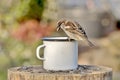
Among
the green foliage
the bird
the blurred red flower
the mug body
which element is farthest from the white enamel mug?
the blurred red flower

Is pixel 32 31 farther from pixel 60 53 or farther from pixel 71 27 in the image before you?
pixel 60 53

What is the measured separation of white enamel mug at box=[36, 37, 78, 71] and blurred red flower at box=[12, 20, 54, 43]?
286 cm

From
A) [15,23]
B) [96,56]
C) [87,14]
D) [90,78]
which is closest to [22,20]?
[15,23]

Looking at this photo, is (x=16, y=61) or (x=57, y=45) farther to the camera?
(x=16, y=61)

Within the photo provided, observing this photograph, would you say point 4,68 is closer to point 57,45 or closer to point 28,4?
point 28,4

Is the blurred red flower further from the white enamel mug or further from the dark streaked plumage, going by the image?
the white enamel mug

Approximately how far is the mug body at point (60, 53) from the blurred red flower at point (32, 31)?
2859 mm

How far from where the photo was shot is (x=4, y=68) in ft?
22.0

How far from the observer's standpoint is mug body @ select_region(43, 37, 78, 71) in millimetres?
3252

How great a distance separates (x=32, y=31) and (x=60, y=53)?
311 cm

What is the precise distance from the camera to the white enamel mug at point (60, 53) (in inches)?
128

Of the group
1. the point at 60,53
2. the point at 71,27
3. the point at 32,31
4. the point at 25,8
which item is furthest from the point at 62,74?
the point at 32,31

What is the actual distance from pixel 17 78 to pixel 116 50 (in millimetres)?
6635

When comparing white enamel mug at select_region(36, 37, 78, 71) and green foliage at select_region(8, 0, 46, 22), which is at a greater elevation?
green foliage at select_region(8, 0, 46, 22)
